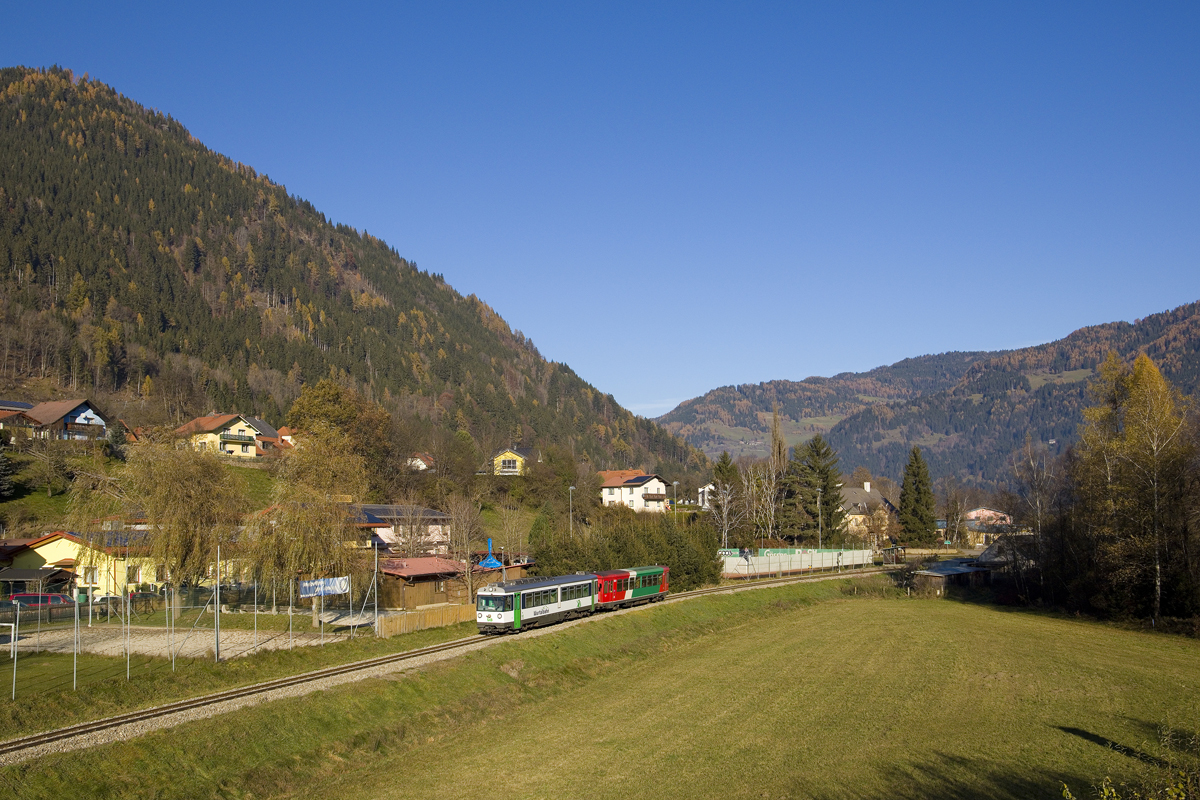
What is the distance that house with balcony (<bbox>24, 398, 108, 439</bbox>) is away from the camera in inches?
3157

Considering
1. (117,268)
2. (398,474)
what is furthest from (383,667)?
(117,268)

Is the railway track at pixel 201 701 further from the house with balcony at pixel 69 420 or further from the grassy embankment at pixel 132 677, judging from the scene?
the house with balcony at pixel 69 420

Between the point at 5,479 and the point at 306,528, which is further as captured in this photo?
the point at 5,479

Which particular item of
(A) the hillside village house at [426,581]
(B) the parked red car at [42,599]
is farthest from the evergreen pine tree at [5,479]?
(A) the hillside village house at [426,581]

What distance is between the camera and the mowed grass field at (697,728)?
20359 mm

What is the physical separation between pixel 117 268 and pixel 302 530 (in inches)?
7296

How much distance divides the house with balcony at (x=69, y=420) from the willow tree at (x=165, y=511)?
4363cm

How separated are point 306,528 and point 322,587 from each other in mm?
5291

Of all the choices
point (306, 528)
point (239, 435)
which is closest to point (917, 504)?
point (306, 528)

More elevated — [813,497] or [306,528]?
[306,528]

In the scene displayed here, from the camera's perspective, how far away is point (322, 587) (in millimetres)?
37031

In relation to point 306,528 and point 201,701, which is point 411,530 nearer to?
point 306,528

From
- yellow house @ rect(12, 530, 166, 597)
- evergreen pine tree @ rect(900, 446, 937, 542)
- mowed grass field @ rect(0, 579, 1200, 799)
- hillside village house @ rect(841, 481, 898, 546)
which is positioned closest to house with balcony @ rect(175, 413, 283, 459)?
yellow house @ rect(12, 530, 166, 597)

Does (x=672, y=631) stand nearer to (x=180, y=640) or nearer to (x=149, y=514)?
(x=180, y=640)
